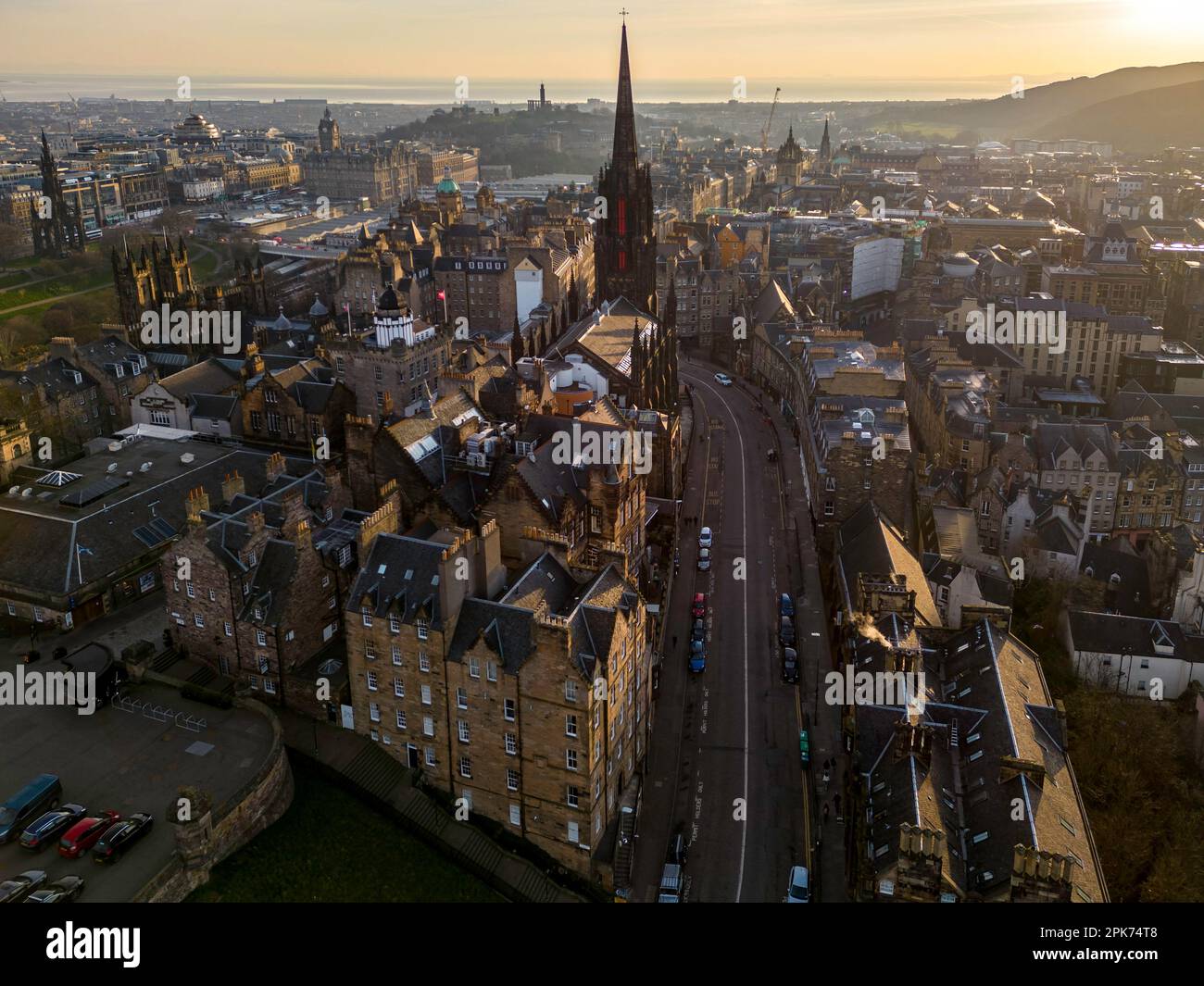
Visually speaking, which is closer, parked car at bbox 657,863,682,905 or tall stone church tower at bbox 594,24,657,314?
parked car at bbox 657,863,682,905

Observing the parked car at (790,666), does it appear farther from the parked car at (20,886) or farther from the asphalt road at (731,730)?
the parked car at (20,886)

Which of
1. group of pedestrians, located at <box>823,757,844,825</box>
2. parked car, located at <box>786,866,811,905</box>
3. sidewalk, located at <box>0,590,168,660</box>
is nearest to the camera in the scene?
parked car, located at <box>786,866,811,905</box>

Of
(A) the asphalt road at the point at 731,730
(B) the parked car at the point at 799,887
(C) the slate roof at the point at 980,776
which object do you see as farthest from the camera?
(A) the asphalt road at the point at 731,730

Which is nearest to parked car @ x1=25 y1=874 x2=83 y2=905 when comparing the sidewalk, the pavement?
the sidewalk

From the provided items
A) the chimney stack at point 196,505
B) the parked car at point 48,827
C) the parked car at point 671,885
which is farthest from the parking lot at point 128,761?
the parked car at point 671,885

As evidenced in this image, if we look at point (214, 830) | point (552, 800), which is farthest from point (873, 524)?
point (214, 830)

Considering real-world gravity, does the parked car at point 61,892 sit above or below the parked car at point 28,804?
below

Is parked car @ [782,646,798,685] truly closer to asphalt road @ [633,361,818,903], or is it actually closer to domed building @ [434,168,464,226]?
asphalt road @ [633,361,818,903]

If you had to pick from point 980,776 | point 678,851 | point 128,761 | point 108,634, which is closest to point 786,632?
point 980,776
